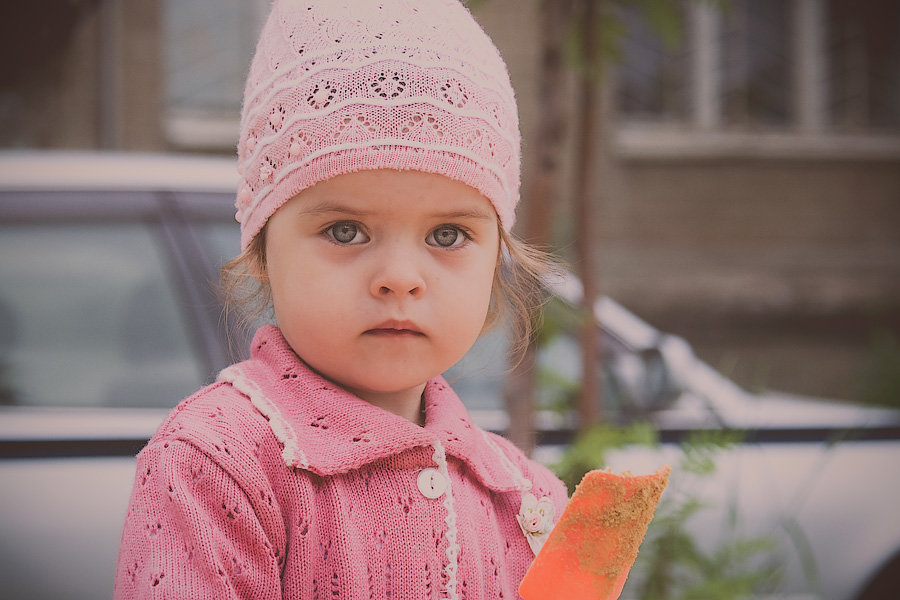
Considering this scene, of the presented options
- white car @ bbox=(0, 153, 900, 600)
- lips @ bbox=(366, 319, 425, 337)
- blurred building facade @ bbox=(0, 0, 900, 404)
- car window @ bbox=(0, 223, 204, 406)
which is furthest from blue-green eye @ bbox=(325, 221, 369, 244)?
blurred building facade @ bbox=(0, 0, 900, 404)

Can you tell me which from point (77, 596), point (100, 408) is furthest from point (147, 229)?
point (77, 596)

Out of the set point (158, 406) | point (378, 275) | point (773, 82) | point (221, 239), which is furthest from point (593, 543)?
point (773, 82)

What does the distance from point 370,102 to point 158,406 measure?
130 centimetres

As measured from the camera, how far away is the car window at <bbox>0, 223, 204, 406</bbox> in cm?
220

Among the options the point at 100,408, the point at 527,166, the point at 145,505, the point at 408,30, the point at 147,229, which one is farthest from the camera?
the point at 527,166

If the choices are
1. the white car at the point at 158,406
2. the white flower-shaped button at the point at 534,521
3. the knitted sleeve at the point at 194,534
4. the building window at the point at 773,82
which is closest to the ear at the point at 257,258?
the knitted sleeve at the point at 194,534

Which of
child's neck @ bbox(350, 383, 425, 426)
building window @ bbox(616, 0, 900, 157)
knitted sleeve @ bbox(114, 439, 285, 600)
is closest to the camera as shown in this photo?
knitted sleeve @ bbox(114, 439, 285, 600)

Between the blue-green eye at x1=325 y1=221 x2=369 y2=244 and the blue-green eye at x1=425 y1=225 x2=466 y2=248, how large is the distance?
9cm

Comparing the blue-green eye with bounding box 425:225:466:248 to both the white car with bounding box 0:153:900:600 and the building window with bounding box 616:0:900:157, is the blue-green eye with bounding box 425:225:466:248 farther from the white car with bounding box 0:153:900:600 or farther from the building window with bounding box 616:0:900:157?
the building window with bounding box 616:0:900:157

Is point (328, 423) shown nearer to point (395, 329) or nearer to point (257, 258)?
point (395, 329)

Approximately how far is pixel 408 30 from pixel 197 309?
1.28 m

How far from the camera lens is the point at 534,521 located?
4.21 ft

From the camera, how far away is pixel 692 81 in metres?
9.29

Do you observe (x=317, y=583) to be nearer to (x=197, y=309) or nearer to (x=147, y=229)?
(x=197, y=309)
